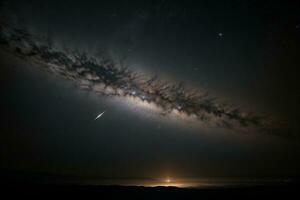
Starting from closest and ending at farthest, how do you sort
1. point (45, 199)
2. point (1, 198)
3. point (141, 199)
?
point (1, 198) < point (45, 199) < point (141, 199)

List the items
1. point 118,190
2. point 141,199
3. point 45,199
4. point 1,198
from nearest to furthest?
1. point 1,198
2. point 45,199
3. point 141,199
4. point 118,190

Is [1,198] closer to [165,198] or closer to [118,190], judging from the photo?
[118,190]

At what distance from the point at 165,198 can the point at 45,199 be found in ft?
30.7

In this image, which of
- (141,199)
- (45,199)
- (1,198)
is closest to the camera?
(1,198)

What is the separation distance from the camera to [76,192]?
19578 mm

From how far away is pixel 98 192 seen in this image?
66.6 ft

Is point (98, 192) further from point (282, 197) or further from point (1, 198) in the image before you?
point (282, 197)

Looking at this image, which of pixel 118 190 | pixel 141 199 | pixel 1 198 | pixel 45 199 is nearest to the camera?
pixel 1 198

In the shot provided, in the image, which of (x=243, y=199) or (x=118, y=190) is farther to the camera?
(x=118, y=190)

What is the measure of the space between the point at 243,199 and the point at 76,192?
1338 cm

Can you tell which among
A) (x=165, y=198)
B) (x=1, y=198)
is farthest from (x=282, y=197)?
(x=1, y=198)

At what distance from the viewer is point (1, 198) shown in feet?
51.4

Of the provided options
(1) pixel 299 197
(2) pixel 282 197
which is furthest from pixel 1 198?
(1) pixel 299 197

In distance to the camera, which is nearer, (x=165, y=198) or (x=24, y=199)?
(x=24, y=199)
